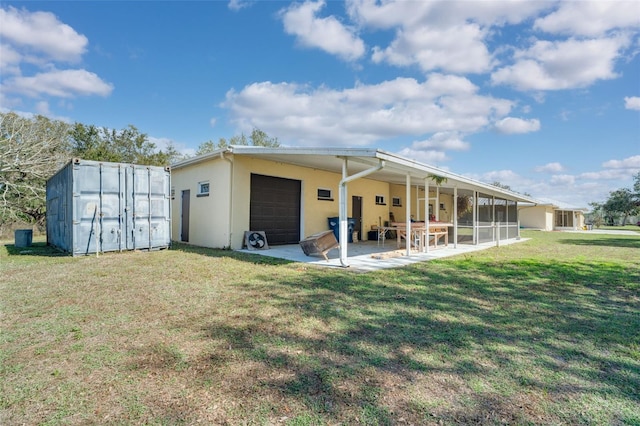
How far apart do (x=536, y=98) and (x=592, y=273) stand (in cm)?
1042

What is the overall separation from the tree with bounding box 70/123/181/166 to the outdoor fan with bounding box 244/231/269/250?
19441 mm

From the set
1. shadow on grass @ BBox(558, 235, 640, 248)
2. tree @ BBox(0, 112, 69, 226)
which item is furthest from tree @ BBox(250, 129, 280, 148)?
shadow on grass @ BBox(558, 235, 640, 248)

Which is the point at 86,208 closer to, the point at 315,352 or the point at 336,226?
the point at 336,226

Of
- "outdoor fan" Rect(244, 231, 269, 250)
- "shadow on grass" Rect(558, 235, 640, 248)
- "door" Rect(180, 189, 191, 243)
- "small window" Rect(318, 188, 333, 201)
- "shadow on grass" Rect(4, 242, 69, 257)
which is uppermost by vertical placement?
"small window" Rect(318, 188, 333, 201)

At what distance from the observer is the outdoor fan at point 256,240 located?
31.0 feet

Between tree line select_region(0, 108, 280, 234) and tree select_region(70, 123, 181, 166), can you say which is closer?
tree line select_region(0, 108, 280, 234)

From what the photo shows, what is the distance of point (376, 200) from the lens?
14.6 meters

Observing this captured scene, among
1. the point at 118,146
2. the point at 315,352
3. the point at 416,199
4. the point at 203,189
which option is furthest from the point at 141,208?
the point at 118,146

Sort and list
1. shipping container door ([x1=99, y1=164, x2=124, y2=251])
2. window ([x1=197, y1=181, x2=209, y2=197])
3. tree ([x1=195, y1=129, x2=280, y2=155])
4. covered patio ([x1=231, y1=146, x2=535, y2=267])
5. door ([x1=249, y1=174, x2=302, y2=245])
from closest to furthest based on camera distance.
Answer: covered patio ([x1=231, y1=146, x2=535, y2=267]), shipping container door ([x1=99, y1=164, x2=124, y2=251]), door ([x1=249, y1=174, x2=302, y2=245]), window ([x1=197, y1=181, x2=209, y2=197]), tree ([x1=195, y1=129, x2=280, y2=155])

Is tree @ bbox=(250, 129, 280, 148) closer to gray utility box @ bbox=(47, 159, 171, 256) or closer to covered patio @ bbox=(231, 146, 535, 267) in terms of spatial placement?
covered patio @ bbox=(231, 146, 535, 267)

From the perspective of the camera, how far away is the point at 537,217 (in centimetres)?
2978

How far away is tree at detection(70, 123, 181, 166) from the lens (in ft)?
79.0

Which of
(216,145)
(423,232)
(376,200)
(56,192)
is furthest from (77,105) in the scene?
(423,232)

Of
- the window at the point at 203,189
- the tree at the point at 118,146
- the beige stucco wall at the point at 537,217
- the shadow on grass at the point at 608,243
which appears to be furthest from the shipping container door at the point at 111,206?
the beige stucco wall at the point at 537,217
